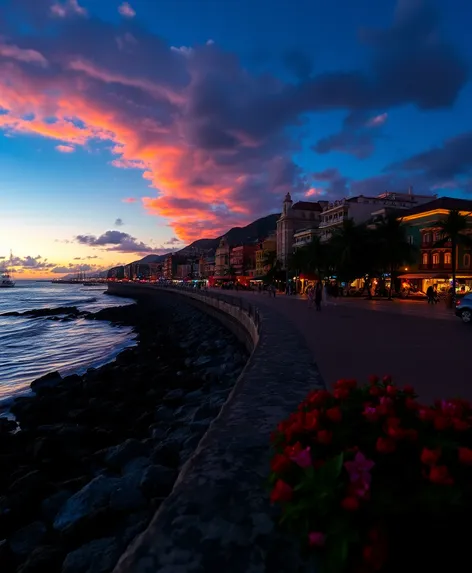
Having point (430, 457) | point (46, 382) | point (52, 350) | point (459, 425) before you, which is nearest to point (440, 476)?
point (430, 457)

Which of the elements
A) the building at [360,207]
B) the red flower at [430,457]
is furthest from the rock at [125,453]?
the building at [360,207]

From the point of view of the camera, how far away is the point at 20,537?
4.38 metres

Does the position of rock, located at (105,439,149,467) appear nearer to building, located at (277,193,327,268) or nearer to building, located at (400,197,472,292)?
building, located at (400,197,472,292)

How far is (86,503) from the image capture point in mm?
4488

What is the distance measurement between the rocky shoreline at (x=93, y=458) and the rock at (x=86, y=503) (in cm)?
1

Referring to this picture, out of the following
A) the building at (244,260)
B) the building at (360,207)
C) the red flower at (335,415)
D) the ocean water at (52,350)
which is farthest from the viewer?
the building at (244,260)

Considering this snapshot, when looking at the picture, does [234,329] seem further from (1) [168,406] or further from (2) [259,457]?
(2) [259,457]

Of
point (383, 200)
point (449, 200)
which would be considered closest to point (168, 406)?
point (449, 200)

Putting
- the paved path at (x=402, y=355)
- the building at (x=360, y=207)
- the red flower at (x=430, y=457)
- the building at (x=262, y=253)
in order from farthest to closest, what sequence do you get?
the building at (x=262, y=253), the building at (x=360, y=207), the paved path at (x=402, y=355), the red flower at (x=430, y=457)

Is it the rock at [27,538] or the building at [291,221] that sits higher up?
the building at [291,221]

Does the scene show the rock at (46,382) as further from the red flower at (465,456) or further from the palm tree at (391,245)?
the palm tree at (391,245)

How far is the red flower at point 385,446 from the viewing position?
6.20 feet

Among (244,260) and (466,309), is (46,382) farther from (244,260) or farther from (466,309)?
(244,260)

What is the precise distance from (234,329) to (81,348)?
27.9 feet
